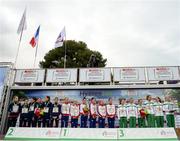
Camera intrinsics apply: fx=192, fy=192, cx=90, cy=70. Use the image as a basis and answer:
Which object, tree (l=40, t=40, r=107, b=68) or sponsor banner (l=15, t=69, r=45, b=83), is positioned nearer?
sponsor banner (l=15, t=69, r=45, b=83)

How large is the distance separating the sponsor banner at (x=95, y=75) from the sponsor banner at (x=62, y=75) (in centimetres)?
48

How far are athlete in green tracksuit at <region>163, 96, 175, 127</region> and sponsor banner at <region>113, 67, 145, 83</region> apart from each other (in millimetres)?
1750

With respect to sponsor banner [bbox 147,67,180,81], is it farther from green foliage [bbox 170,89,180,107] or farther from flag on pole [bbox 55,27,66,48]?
flag on pole [bbox 55,27,66,48]

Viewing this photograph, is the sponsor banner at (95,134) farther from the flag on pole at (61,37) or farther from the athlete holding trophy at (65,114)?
the flag on pole at (61,37)

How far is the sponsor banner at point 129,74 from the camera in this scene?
36.4 ft

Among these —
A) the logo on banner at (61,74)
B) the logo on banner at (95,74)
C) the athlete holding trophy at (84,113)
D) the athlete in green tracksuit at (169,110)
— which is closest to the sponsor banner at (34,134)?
the athlete holding trophy at (84,113)

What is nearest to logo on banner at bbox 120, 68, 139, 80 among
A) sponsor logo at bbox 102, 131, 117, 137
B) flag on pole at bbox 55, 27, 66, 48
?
sponsor logo at bbox 102, 131, 117, 137

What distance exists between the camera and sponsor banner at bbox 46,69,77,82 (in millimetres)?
11398

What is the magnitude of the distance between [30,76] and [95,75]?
13.0ft

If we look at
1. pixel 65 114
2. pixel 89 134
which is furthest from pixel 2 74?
pixel 89 134

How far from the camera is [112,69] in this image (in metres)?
11.4

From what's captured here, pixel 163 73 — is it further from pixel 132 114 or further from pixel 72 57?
pixel 72 57

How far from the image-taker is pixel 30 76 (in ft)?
38.4

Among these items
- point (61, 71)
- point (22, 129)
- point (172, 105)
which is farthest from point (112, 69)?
point (22, 129)
